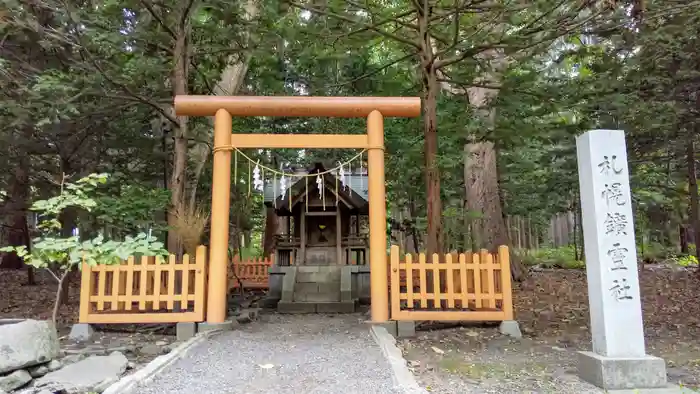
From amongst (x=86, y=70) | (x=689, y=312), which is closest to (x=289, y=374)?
(x=86, y=70)

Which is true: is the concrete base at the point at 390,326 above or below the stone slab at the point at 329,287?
below

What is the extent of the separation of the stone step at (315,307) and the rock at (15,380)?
5.95 m

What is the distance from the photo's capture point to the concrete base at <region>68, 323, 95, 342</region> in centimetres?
636

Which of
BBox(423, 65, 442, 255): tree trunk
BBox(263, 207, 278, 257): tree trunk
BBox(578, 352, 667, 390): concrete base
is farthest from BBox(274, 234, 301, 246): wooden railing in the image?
BBox(578, 352, 667, 390): concrete base

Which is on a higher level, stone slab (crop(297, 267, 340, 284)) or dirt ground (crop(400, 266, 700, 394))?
stone slab (crop(297, 267, 340, 284))

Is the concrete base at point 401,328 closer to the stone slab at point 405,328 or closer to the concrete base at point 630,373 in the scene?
the stone slab at point 405,328

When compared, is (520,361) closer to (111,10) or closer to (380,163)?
(380,163)

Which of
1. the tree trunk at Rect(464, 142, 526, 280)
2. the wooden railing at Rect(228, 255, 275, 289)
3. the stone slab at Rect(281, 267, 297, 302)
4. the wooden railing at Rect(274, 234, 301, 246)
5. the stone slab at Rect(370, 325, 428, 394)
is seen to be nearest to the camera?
the stone slab at Rect(370, 325, 428, 394)

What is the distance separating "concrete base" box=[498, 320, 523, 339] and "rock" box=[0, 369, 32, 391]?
19.1 feet

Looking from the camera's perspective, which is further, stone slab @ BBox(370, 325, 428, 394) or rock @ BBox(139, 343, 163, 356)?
rock @ BBox(139, 343, 163, 356)

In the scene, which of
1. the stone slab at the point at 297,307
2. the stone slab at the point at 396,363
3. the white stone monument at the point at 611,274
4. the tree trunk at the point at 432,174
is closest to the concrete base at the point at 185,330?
the stone slab at the point at 396,363

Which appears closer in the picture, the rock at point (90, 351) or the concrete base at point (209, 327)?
the rock at point (90, 351)

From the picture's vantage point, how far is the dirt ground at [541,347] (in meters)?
4.39

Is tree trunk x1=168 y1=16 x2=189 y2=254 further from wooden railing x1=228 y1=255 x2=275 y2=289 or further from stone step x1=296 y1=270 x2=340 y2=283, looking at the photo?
wooden railing x1=228 y1=255 x2=275 y2=289
